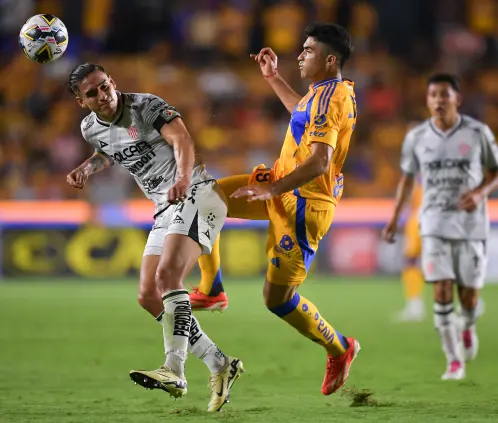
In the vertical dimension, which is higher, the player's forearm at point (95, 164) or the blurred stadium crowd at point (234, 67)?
the blurred stadium crowd at point (234, 67)

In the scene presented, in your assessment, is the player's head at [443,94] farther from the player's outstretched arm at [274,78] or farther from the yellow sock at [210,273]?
the yellow sock at [210,273]

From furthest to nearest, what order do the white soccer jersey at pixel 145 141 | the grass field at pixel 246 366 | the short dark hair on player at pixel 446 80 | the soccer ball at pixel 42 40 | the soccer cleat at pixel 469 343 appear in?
the soccer cleat at pixel 469 343 < the short dark hair on player at pixel 446 80 < the soccer ball at pixel 42 40 < the white soccer jersey at pixel 145 141 < the grass field at pixel 246 366

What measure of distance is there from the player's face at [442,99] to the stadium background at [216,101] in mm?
8786

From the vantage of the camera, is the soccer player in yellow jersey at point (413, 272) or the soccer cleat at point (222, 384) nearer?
the soccer cleat at point (222, 384)

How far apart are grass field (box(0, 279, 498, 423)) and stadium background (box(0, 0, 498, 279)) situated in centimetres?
247

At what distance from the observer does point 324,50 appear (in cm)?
629

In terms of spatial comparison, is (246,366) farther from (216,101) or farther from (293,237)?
(216,101)

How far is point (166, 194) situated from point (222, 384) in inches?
49.4

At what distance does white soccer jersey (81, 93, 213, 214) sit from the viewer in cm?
618

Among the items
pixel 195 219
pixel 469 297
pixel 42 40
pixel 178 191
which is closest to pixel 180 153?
pixel 178 191

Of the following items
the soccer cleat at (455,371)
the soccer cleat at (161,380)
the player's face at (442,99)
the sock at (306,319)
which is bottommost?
the soccer cleat at (161,380)

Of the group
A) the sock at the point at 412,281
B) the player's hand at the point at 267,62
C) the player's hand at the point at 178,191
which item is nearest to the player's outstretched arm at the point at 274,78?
the player's hand at the point at 267,62

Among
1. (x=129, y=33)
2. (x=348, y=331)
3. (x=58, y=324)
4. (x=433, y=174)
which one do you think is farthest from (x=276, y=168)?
(x=129, y=33)

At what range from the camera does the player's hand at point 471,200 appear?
779 cm
